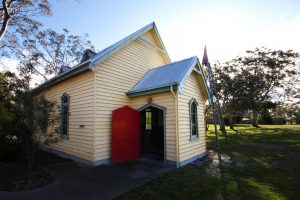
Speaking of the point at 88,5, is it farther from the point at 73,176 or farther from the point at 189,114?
the point at 73,176

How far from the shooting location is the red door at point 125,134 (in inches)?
312

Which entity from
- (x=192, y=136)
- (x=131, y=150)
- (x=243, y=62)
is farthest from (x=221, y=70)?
(x=131, y=150)

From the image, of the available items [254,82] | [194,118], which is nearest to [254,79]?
[254,82]

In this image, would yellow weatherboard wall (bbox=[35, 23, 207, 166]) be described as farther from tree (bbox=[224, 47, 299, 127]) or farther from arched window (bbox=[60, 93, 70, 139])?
tree (bbox=[224, 47, 299, 127])

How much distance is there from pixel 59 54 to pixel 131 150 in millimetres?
18327

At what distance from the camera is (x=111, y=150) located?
7.92m

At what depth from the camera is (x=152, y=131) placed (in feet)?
33.6

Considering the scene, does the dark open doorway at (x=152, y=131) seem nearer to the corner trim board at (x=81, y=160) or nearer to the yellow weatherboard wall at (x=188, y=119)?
the yellow weatherboard wall at (x=188, y=119)

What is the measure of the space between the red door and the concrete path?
51 cm

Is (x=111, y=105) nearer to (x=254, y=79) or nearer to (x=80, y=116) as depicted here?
(x=80, y=116)

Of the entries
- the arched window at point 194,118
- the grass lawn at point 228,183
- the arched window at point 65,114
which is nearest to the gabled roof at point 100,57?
the arched window at point 65,114

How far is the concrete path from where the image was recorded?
474 cm

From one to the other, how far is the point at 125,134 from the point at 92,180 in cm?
280

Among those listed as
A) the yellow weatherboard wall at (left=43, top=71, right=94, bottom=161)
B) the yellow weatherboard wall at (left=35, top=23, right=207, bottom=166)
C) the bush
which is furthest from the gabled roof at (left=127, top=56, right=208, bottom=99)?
the bush
